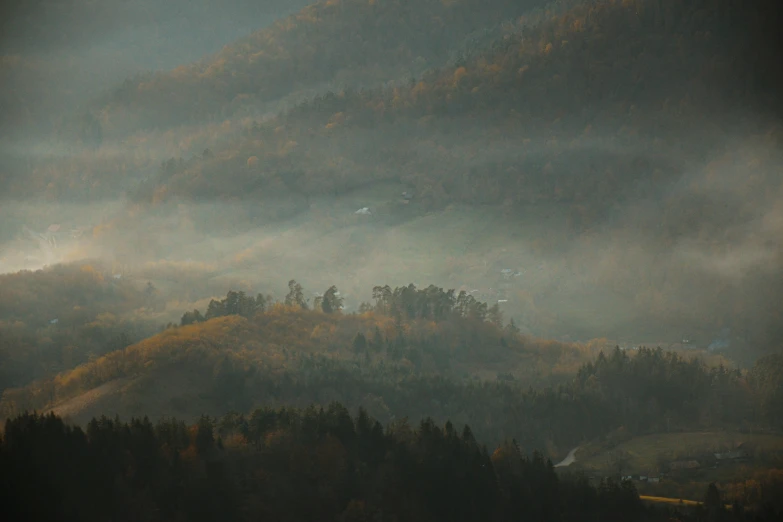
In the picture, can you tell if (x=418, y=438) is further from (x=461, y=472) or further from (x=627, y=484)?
(x=627, y=484)

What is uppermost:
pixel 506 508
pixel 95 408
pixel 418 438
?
pixel 95 408

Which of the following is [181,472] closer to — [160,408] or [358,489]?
[358,489]

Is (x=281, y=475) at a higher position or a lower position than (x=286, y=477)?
higher

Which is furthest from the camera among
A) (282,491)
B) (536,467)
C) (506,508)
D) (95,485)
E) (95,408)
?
(95,408)

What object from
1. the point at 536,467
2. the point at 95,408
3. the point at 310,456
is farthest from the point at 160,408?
the point at 536,467

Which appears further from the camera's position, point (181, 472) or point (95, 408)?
point (95, 408)

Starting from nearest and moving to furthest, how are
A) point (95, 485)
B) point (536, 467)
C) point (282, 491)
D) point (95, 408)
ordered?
1. point (95, 485)
2. point (282, 491)
3. point (536, 467)
4. point (95, 408)

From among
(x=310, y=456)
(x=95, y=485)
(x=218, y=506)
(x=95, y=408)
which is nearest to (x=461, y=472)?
(x=310, y=456)

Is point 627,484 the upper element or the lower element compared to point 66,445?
lower
